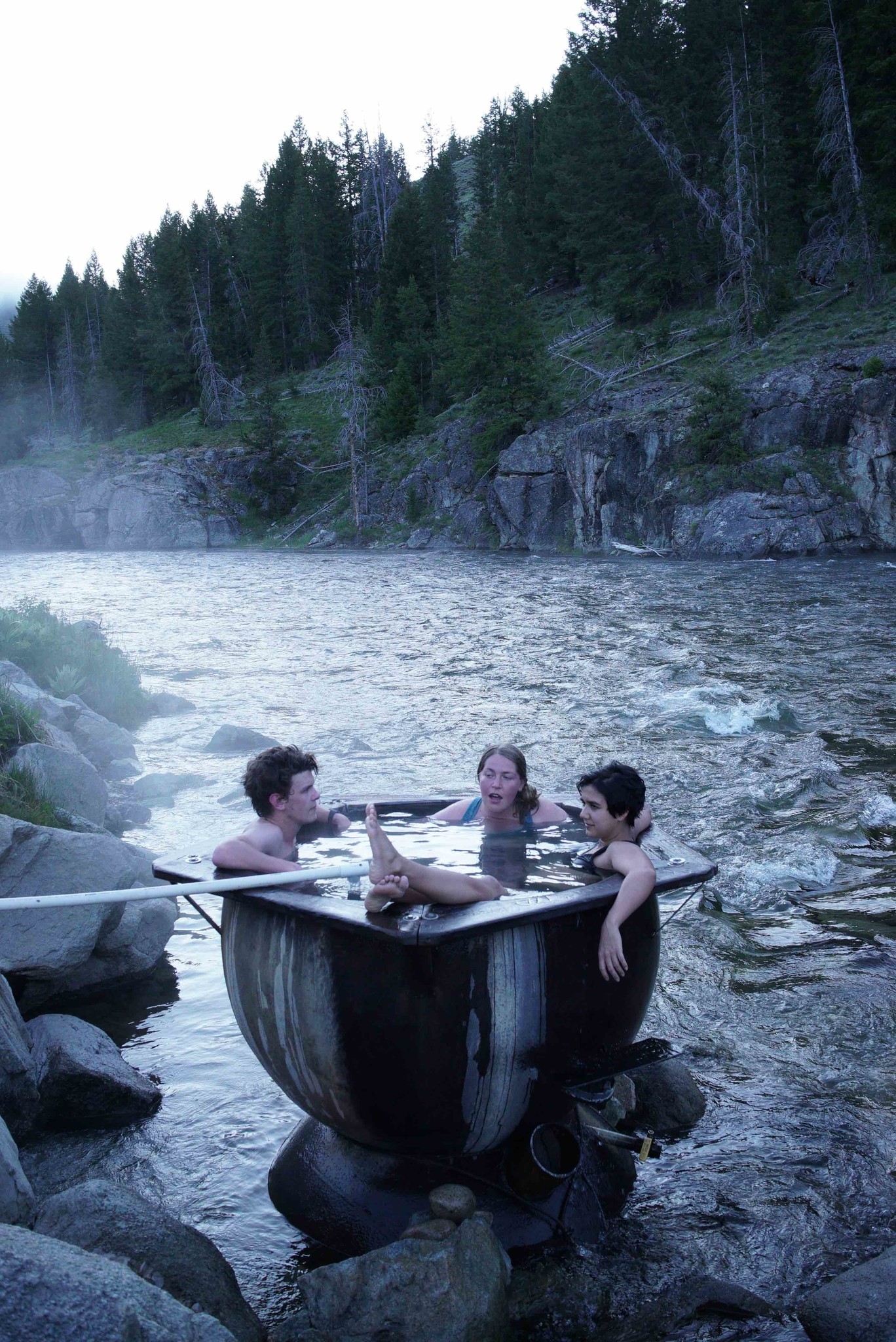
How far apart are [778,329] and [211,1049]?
3802 centimetres

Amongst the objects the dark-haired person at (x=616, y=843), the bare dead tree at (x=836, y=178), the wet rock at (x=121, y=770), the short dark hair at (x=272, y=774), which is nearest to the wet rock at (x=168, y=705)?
the wet rock at (x=121, y=770)

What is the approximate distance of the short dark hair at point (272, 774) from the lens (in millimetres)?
4066

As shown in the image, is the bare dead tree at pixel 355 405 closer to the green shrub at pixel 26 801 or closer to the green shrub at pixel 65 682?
the green shrub at pixel 65 682

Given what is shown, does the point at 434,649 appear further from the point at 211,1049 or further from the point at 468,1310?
the point at 468,1310

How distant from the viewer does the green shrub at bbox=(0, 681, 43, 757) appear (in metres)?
6.74

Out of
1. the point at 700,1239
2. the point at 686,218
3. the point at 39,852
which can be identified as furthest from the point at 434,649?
the point at 686,218

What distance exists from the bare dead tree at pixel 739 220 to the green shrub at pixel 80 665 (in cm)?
3175

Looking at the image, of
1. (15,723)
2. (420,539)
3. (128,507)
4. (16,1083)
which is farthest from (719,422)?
(128,507)

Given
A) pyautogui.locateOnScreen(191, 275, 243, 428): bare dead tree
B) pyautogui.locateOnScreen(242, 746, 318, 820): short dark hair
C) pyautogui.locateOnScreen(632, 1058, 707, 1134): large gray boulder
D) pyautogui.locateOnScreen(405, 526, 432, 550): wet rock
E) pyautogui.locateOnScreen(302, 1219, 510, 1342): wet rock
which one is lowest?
pyautogui.locateOnScreen(632, 1058, 707, 1134): large gray boulder

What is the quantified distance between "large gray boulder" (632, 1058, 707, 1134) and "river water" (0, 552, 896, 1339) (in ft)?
0.26

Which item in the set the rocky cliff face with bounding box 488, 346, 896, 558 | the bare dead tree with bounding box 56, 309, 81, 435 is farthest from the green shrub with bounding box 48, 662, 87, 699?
the bare dead tree with bounding box 56, 309, 81, 435

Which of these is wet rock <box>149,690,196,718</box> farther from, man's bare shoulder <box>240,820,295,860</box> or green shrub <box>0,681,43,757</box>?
man's bare shoulder <box>240,820,295,860</box>

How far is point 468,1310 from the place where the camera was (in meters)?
2.72

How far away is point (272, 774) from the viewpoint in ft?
13.4
